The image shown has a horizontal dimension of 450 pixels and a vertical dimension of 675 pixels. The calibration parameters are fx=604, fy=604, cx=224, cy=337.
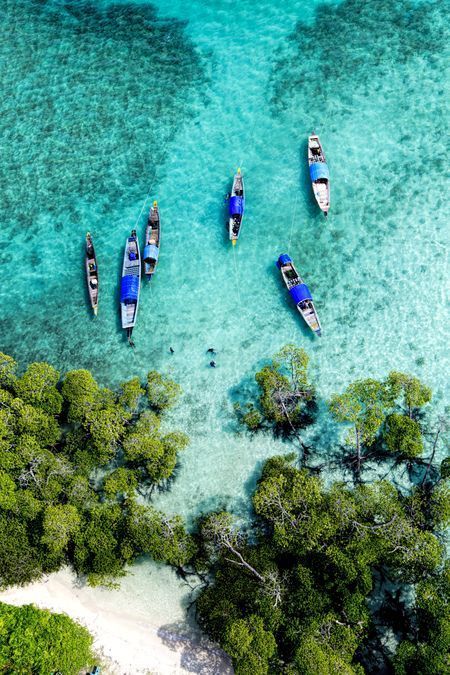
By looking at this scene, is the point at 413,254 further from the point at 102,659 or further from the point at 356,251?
the point at 102,659

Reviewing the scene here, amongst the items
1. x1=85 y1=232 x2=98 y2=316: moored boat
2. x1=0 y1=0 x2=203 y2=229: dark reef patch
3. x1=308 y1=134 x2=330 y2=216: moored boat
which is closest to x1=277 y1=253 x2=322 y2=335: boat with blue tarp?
x1=308 y1=134 x2=330 y2=216: moored boat

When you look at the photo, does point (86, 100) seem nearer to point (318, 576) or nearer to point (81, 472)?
point (81, 472)

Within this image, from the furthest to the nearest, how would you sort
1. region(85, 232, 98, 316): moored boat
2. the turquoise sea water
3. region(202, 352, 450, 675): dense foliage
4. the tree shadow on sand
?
1. region(85, 232, 98, 316): moored boat
2. the turquoise sea water
3. the tree shadow on sand
4. region(202, 352, 450, 675): dense foliage

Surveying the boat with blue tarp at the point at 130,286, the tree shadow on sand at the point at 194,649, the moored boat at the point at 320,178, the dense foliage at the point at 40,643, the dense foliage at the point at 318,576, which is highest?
the moored boat at the point at 320,178

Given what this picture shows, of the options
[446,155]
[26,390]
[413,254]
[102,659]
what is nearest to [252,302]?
[413,254]

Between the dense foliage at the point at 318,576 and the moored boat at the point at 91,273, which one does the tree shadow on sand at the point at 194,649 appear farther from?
the moored boat at the point at 91,273

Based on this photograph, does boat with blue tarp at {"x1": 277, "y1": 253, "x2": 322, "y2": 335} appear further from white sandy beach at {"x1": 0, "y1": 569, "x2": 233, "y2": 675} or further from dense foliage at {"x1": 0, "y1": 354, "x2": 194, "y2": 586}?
white sandy beach at {"x1": 0, "y1": 569, "x2": 233, "y2": 675}

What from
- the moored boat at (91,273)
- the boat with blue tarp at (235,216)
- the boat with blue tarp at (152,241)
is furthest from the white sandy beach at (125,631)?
the boat with blue tarp at (235,216)
